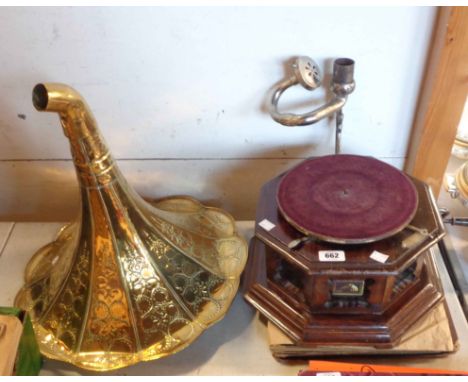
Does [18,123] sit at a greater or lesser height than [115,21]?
lesser

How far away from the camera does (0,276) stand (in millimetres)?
1007

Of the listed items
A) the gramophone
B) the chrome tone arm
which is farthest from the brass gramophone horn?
the chrome tone arm

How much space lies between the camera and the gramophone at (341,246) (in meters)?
0.75

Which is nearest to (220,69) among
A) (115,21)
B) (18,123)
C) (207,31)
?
(207,31)

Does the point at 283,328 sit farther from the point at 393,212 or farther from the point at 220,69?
the point at 220,69

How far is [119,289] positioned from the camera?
0.81 meters

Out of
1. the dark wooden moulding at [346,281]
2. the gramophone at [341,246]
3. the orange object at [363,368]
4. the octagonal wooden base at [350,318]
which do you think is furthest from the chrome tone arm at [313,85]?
the orange object at [363,368]

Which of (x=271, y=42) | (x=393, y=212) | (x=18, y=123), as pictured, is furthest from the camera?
(x=18, y=123)

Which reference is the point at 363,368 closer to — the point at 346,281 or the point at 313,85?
the point at 346,281

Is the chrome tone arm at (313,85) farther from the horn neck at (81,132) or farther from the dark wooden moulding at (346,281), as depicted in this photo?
the horn neck at (81,132)

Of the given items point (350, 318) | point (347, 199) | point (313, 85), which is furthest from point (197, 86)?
point (350, 318)

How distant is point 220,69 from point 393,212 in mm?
404

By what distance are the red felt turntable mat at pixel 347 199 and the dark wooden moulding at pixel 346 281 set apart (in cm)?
2

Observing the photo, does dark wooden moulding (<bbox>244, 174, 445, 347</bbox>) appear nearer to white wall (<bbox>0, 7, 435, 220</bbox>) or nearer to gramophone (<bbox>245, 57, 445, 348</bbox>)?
gramophone (<bbox>245, 57, 445, 348</bbox>)
